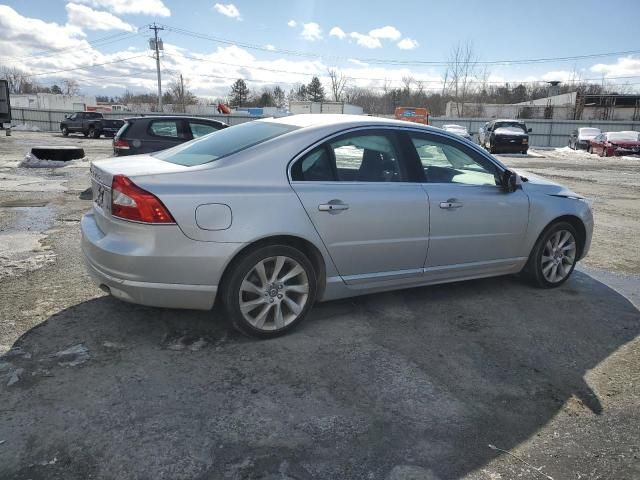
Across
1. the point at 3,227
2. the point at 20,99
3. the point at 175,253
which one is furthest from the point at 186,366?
the point at 20,99

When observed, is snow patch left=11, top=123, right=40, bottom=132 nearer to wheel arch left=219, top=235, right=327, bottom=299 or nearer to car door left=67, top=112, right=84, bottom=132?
car door left=67, top=112, right=84, bottom=132

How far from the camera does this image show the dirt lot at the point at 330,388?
2484mm

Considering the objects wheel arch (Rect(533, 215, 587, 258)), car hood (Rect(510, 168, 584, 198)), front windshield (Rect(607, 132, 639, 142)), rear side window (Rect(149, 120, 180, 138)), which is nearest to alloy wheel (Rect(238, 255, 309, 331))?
car hood (Rect(510, 168, 584, 198))

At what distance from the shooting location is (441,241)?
14.2ft

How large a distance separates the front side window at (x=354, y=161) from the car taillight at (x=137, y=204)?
0.98 meters

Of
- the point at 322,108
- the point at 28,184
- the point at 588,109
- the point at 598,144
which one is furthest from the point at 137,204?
the point at 588,109

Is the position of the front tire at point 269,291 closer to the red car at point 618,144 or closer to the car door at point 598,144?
the red car at point 618,144

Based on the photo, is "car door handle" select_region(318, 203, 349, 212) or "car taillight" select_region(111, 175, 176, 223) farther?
"car door handle" select_region(318, 203, 349, 212)

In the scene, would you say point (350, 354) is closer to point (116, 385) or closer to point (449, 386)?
point (449, 386)

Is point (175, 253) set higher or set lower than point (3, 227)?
higher

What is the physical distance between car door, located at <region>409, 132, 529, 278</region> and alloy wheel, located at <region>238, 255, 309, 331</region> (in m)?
1.20

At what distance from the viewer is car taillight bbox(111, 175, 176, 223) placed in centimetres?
329

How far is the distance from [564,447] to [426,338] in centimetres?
137

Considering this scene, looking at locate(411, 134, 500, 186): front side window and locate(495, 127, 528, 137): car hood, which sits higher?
locate(495, 127, 528, 137): car hood
